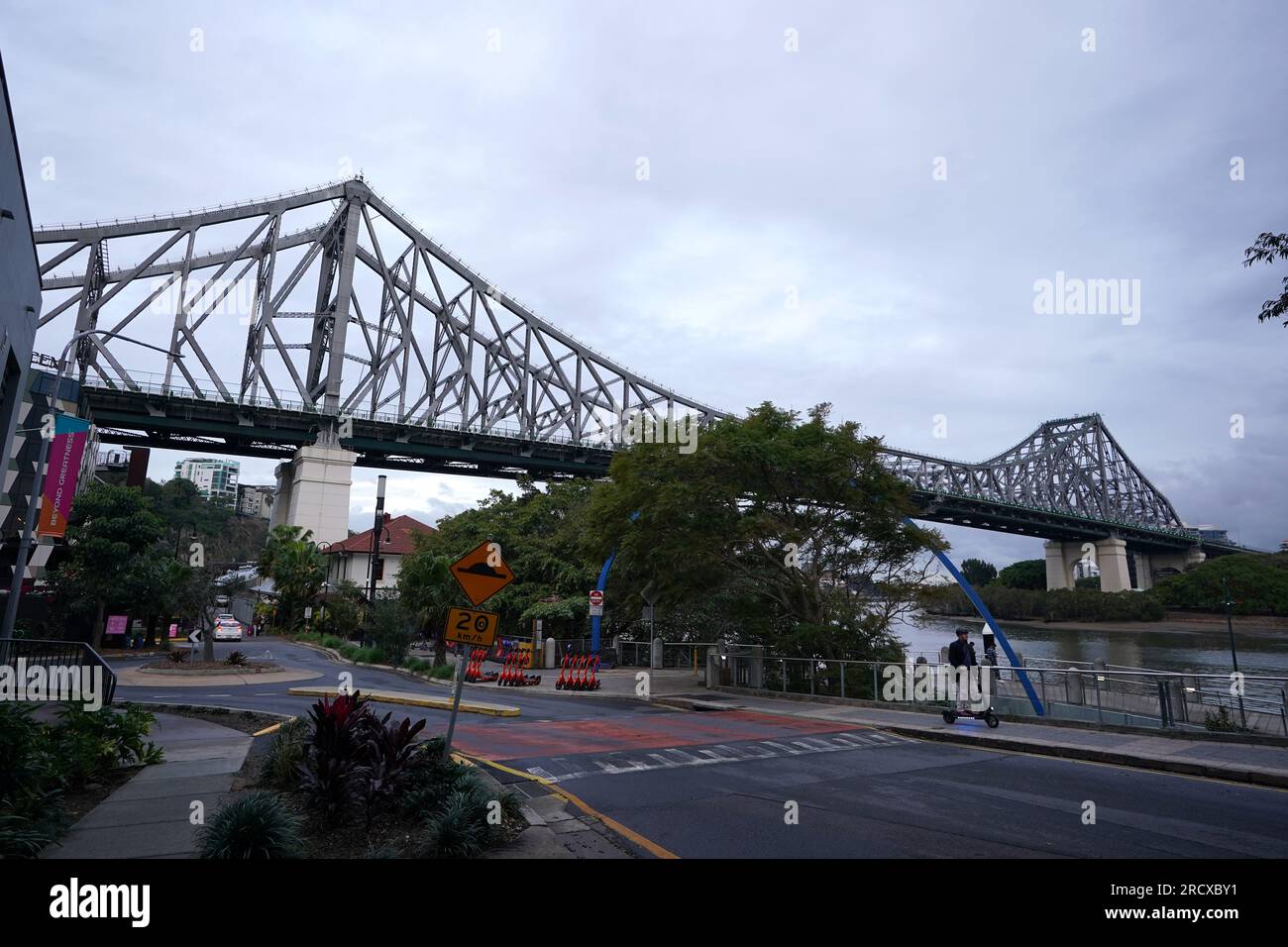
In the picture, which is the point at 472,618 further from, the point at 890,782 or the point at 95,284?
the point at 95,284

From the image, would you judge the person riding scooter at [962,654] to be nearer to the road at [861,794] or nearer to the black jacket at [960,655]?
the black jacket at [960,655]

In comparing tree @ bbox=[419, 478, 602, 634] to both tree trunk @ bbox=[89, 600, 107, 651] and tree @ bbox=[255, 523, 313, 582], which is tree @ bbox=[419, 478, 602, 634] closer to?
tree @ bbox=[255, 523, 313, 582]

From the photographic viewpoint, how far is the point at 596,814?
319 inches

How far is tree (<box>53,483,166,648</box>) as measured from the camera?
3294 cm

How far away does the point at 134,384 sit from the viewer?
60.5 metres

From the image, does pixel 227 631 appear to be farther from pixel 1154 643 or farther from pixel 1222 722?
pixel 1154 643

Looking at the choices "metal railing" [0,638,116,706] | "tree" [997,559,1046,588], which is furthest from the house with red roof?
"tree" [997,559,1046,588]

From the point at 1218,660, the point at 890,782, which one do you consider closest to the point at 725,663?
the point at 890,782

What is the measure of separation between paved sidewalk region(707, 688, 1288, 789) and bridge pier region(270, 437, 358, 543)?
185 feet

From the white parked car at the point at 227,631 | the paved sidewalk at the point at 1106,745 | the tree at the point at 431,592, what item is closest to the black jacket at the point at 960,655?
the paved sidewalk at the point at 1106,745

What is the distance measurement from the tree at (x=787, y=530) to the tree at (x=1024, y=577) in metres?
108

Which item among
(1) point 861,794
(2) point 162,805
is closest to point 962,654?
(1) point 861,794

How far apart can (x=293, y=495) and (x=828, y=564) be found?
57433 mm

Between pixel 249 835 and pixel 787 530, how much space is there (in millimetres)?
18943
